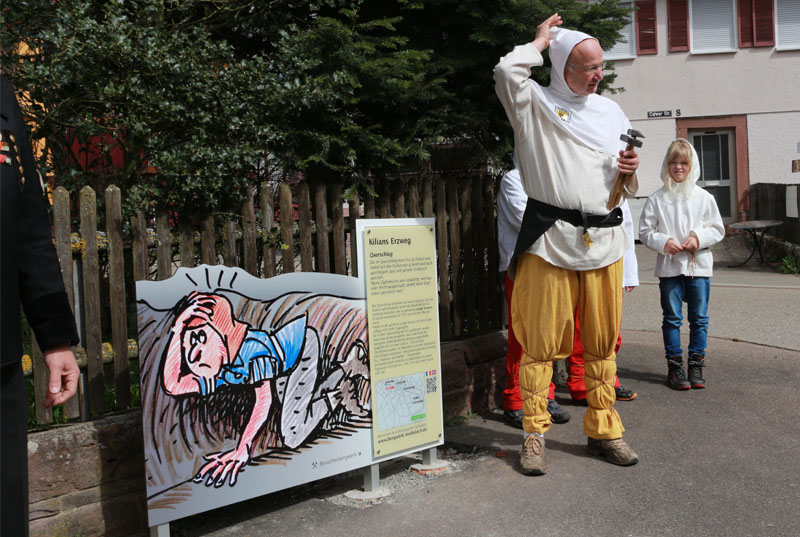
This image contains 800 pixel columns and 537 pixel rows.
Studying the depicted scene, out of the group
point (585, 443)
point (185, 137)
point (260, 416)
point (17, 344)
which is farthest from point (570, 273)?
point (17, 344)

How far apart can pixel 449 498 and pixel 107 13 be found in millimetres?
3336

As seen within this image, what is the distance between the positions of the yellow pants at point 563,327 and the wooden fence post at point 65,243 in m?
2.30

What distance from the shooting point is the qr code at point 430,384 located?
14.9ft

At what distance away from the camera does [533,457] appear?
4422 millimetres

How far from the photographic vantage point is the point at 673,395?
596cm

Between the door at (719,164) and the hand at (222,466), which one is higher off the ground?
the door at (719,164)

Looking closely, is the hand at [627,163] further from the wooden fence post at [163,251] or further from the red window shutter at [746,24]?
the red window shutter at [746,24]

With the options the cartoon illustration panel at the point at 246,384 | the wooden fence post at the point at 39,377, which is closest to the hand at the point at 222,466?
the cartoon illustration panel at the point at 246,384

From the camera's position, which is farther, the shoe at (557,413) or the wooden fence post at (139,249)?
the shoe at (557,413)

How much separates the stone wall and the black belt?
218cm

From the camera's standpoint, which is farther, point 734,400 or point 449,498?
point 734,400

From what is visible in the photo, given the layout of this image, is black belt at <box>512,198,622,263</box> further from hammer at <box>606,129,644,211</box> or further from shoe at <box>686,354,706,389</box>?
shoe at <box>686,354,706,389</box>

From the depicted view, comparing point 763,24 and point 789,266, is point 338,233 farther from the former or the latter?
point 763,24

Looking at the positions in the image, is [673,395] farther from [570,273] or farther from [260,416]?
[260,416]
